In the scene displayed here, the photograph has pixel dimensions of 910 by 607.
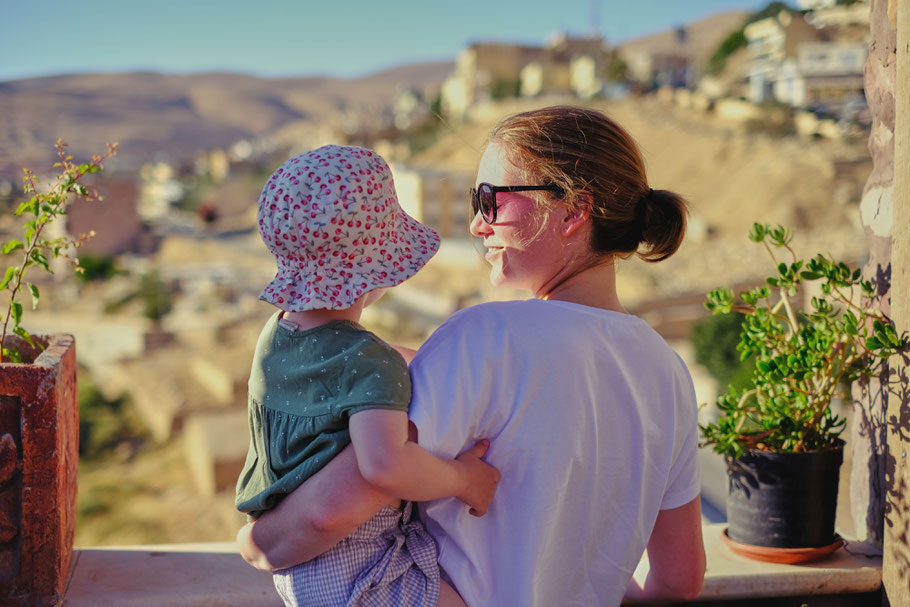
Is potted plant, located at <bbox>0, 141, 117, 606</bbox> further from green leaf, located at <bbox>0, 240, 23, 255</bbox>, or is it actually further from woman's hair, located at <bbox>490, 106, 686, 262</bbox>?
woman's hair, located at <bbox>490, 106, 686, 262</bbox>

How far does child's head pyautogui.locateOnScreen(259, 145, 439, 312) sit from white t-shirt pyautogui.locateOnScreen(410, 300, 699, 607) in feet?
0.52

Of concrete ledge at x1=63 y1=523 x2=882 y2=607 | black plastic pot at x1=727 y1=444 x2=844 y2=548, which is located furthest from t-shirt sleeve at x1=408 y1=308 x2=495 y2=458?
black plastic pot at x1=727 y1=444 x2=844 y2=548

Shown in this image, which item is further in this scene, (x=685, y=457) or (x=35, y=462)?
(x=35, y=462)

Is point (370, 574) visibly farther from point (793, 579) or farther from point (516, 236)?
point (793, 579)

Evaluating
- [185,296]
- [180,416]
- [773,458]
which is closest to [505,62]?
[185,296]

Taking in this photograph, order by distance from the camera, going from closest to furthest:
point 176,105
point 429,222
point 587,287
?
point 587,287, point 429,222, point 176,105

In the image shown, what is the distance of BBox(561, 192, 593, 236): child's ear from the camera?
137 centimetres

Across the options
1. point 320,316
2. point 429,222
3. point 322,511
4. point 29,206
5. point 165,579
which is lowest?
point 429,222

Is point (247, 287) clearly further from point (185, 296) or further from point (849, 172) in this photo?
point (849, 172)

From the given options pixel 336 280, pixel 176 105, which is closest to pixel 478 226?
pixel 336 280

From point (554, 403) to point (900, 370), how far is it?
2.96ft

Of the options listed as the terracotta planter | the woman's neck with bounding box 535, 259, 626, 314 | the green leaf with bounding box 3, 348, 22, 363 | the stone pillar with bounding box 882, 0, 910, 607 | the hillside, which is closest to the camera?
the woman's neck with bounding box 535, 259, 626, 314

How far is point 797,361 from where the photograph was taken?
6.10ft

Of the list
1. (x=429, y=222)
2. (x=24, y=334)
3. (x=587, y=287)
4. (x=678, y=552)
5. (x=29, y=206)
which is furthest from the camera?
(x=429, y=222)
